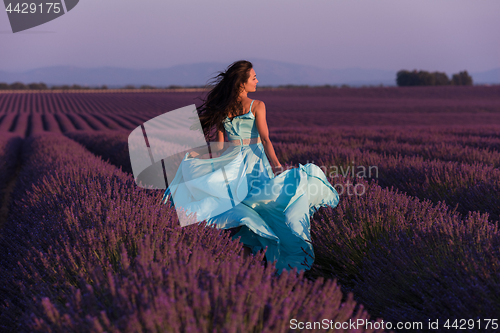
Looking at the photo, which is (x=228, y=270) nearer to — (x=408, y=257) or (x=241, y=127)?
(x=408, y=257)

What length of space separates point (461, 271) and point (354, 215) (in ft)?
2.82

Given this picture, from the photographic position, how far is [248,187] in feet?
8.69

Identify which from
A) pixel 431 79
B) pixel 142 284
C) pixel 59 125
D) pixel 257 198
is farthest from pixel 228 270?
pixel 431 79

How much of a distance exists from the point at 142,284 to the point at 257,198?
1446mm

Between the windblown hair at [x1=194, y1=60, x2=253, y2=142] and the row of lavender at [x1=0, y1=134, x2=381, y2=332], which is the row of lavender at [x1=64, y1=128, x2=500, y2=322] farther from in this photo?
the windblown hair at [x1=194, y1=60, x2=253, y2=142]

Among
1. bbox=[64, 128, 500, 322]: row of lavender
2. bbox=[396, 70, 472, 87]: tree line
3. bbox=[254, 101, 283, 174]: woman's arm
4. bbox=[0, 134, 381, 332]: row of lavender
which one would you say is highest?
bbox=[396, 70, 472, 87]: tree line

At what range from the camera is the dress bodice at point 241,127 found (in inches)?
110

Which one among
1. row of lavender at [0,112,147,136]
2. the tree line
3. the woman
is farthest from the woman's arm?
the tree line

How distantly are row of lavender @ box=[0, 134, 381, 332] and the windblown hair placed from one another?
0.98 m

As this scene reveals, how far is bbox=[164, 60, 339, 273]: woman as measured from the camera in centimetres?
237

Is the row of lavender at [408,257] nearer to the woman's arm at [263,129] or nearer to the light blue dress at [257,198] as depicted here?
the light blue dress at [257,198]

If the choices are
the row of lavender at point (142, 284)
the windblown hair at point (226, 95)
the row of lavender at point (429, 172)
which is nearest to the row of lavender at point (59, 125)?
the row of lavender at point (429, 172)

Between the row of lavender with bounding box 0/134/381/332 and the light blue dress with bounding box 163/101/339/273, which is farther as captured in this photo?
the light blue dress with bounding box 163/101/339/273

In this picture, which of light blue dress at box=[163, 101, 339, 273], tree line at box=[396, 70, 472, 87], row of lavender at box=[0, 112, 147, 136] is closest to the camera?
light blue dress at box=[163, 101, 339, 273]
